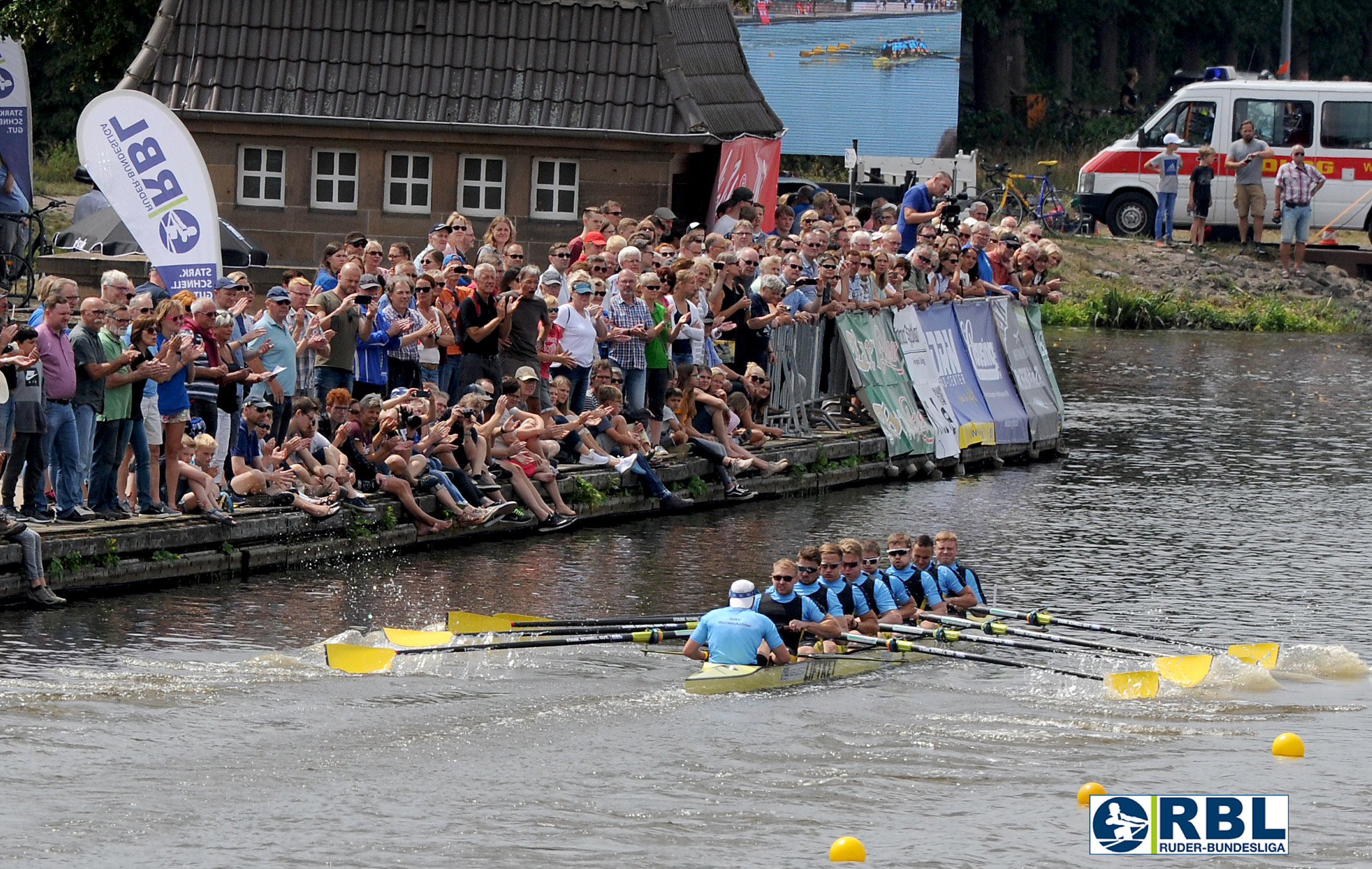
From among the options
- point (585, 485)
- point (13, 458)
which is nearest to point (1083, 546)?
point (585, 485)

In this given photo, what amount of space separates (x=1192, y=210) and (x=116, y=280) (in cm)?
2704

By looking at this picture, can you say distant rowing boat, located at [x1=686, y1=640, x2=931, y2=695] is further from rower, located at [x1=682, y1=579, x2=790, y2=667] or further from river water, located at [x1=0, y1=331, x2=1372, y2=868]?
river water, located at [x1=0, y1=331, x2=1372, y2=868]

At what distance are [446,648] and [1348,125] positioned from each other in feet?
91.8

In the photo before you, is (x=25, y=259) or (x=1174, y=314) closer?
(x=25, y=259)

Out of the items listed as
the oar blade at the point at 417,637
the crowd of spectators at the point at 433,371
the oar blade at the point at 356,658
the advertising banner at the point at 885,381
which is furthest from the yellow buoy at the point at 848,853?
the advertising banner at the point at 885,381

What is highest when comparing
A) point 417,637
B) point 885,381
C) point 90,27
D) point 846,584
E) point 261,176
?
point 90,27

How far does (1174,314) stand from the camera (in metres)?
37.5

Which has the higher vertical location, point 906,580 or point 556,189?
point 556,189

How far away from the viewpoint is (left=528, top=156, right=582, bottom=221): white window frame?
91.0ft

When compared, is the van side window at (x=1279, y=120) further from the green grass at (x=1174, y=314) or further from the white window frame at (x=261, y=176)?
the white window frame at (x=261, y=176)

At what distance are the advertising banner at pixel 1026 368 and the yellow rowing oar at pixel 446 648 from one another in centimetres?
1107

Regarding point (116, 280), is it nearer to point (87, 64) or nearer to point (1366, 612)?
point (1366, 612)

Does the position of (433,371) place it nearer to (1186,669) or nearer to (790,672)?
(790,672)

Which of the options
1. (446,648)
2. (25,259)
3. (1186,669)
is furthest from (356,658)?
(25,259)
